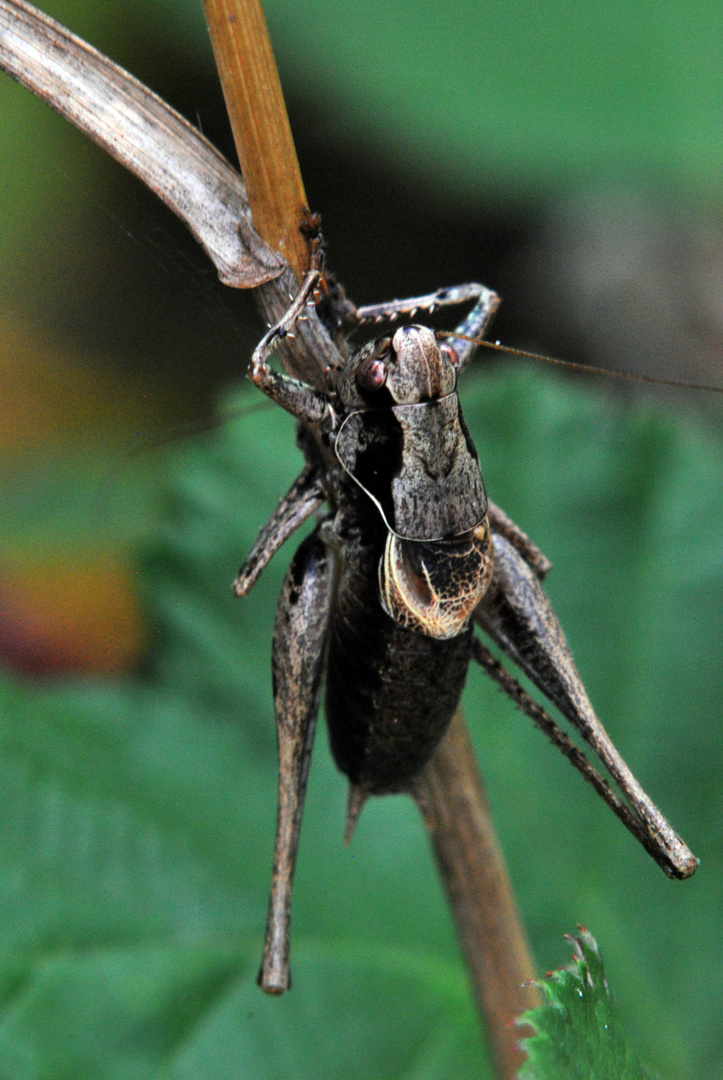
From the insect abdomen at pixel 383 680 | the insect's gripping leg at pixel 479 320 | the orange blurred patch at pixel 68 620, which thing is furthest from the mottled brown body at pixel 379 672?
the orange blurred patch at pixel 68 620

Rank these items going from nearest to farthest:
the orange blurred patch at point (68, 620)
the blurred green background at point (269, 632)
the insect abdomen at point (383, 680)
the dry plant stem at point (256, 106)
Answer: the dry plant stem at point (256, 106) < the insect abdomen at point (383, 680) < the blurred green background at point (269, 632) < the orange blurred patch at point (68, 620)

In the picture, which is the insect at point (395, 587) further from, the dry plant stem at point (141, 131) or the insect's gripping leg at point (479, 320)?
the dry plant stem at point (141, 131)

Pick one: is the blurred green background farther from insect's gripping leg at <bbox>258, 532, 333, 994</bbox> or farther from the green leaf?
the green leaf

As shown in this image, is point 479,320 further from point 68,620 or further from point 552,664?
point 68,620

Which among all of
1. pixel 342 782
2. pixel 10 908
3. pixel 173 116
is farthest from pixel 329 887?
pixel 173 116

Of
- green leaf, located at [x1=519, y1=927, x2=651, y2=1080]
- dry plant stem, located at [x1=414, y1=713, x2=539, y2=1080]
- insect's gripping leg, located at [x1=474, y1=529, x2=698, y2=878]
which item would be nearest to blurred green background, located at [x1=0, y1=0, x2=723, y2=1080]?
insect's gripping leg, located at [x1=474, y1=529, x2=698, y2=878]

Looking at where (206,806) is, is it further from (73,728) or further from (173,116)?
(173,116)
